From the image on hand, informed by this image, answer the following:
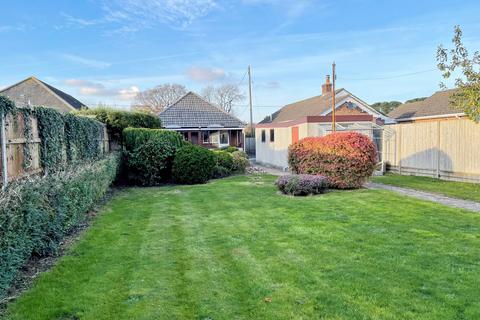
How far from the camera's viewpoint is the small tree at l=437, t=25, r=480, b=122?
9234 millimetres

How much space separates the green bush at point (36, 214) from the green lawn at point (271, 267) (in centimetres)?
40

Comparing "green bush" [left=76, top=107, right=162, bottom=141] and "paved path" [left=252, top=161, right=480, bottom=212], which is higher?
"green bush" [left=76, top=107, right=162, bottom=141]

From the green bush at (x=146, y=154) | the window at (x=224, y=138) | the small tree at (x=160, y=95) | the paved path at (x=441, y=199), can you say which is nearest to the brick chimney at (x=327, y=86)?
the window at (x=224, y=138)

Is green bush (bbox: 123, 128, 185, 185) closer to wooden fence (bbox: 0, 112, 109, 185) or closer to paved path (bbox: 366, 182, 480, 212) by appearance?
wooden fence (bbox: 0, 112, 109, 185)

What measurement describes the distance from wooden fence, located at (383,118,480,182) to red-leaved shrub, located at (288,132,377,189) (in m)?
4.52

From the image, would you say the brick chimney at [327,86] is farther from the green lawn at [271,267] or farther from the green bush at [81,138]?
the green lawn at [271,267]

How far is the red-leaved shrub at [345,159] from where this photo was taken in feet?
36.3

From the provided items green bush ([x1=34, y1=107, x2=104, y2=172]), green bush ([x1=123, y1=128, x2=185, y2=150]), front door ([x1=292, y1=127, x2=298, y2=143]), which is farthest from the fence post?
front door ([x1=292, y1=127, x2=298, y2=143])

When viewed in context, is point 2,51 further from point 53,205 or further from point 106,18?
point 53,205

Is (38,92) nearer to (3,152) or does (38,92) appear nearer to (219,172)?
(219,172)

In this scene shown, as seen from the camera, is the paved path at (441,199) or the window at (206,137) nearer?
the paved path at (441,199)

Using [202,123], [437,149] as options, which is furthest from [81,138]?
[202,123]

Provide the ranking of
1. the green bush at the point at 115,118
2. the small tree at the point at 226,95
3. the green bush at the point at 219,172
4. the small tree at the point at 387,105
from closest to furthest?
the green bush at the point at 115,118 → the green bush at the point at 219,172 → the small tree at the point at 387,105 → the small tree at the point at 226,95

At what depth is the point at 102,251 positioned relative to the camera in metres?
5.42
